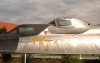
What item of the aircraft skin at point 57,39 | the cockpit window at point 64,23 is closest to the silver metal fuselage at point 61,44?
the aircraft skin at point 57,39

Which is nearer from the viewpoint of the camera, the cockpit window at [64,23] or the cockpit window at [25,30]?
the cockpit window at [25,30]

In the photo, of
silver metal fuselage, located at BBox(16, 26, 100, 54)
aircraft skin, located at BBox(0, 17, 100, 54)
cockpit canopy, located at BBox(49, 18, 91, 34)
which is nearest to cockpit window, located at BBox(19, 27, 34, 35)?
aircraft skin, located at BBox(0, 17, 100, 54)

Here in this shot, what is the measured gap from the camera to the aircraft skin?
36.7 feet

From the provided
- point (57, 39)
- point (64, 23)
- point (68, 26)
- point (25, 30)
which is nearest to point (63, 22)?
point (64, 23)

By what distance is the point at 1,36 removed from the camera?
459 inches

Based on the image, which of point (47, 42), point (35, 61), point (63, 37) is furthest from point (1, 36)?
point (35, 61)

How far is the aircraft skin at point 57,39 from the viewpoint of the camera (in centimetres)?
1120

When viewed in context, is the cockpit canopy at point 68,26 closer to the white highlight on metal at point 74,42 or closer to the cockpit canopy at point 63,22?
the cockpit canopy at point 63,22

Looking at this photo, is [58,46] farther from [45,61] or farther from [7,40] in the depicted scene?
[45,61]

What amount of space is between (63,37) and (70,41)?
458mm

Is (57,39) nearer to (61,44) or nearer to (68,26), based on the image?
(61,44)

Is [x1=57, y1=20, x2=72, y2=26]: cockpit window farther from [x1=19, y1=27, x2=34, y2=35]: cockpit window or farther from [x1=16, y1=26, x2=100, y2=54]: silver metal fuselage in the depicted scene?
[x1=19, y1=27, x2=34, y2=35]: cockpit window

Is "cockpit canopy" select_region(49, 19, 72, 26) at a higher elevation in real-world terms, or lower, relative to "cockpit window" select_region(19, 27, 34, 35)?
higher

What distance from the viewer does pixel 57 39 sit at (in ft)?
37.7
